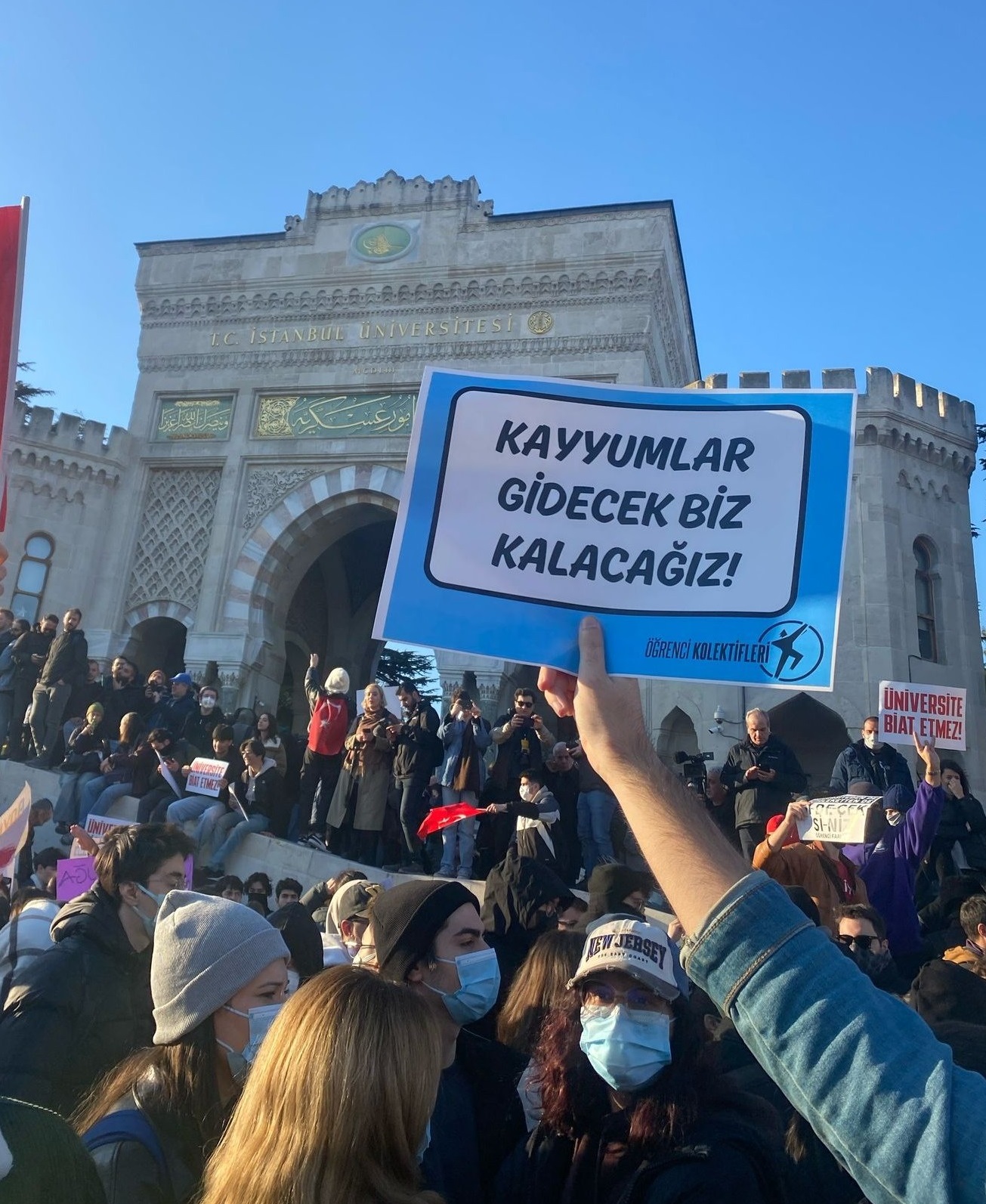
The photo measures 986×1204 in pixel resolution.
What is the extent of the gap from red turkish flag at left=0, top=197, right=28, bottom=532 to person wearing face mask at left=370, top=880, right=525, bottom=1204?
193 centimetres

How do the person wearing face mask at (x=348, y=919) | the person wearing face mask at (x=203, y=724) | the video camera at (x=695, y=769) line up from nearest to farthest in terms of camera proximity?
the person wearing face mask at (x=348, y=919), the video camera at (x=695, y=769), the person wearing face mask at (x=203, y=724)

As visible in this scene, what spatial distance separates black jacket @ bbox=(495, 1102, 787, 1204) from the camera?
6.38 ft

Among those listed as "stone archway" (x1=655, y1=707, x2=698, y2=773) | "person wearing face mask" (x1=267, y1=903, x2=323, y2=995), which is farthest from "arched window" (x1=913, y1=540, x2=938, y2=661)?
"person wearing face mask" (x1=267, y1=903, x2=323, y2=995)

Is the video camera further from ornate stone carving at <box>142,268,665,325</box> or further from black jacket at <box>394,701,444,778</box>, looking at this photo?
ornate stone carving at <box>142,268,665,325</box>

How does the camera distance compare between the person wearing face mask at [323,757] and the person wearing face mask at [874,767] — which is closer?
the person wearing face mask at [874,767]

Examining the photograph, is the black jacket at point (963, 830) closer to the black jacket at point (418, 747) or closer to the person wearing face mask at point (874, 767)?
the person wearing face mask at point (874, 767)

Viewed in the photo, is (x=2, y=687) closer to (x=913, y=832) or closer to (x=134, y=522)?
(x=134, y=522)

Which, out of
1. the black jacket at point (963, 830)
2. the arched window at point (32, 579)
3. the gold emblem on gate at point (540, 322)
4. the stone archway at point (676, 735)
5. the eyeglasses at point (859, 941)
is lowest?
the eyeglasses at point (859, 941)

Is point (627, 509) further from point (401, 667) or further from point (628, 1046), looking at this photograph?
point (401, 667)

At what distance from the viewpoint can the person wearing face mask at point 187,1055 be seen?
6.36 feet

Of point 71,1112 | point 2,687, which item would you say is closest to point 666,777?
point 71,1112

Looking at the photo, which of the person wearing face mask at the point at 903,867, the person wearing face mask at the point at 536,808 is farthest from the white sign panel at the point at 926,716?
the person wearing face mask at the point at 536,808

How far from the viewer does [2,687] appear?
1294 centimetres

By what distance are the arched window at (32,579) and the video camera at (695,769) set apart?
11.8 metres
